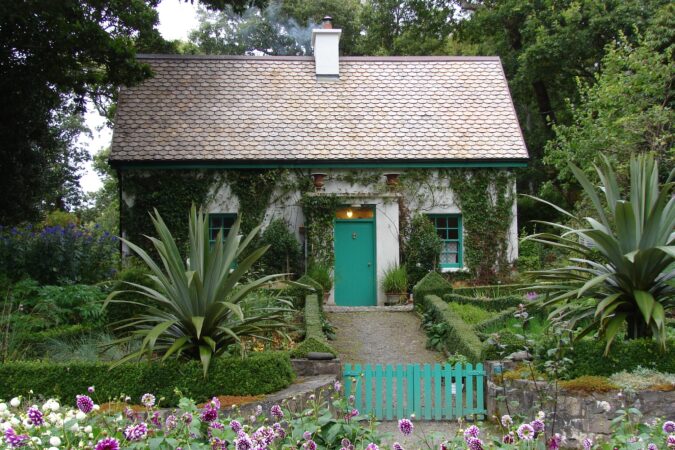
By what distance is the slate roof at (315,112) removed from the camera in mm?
17125

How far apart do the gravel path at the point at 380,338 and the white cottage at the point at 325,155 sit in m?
2.50

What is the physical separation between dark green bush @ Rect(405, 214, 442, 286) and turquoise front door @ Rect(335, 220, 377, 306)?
2.89 ft

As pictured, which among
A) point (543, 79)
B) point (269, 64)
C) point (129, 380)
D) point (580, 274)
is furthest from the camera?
point (543, 79)

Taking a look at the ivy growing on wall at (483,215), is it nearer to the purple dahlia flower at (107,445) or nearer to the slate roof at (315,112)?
the slate roof at (315,112)

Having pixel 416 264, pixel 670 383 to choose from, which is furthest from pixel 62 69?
pixel 670 383

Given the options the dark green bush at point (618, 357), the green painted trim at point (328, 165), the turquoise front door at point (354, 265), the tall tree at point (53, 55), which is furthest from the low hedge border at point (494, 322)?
the tall tree at point (53, 55)

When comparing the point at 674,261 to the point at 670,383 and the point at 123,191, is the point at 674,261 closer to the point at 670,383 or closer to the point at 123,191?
the point at 670,383

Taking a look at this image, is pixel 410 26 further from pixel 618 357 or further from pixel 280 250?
pixel 618 357

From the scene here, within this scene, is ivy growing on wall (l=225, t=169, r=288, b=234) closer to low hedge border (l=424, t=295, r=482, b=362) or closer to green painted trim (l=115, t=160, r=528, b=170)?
green painted trim (l=115, t=160, r=528, b=170)

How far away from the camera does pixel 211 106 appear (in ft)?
59.8

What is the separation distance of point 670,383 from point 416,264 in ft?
32.5

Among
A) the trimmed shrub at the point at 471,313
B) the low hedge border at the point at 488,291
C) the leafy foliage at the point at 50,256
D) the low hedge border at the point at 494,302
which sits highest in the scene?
the leafy foliage at the point at 50,256

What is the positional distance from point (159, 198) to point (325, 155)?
4.02 metres

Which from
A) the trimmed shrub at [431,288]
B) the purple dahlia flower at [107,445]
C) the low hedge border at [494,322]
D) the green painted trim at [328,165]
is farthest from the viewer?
the green painted trim at [328,165]
